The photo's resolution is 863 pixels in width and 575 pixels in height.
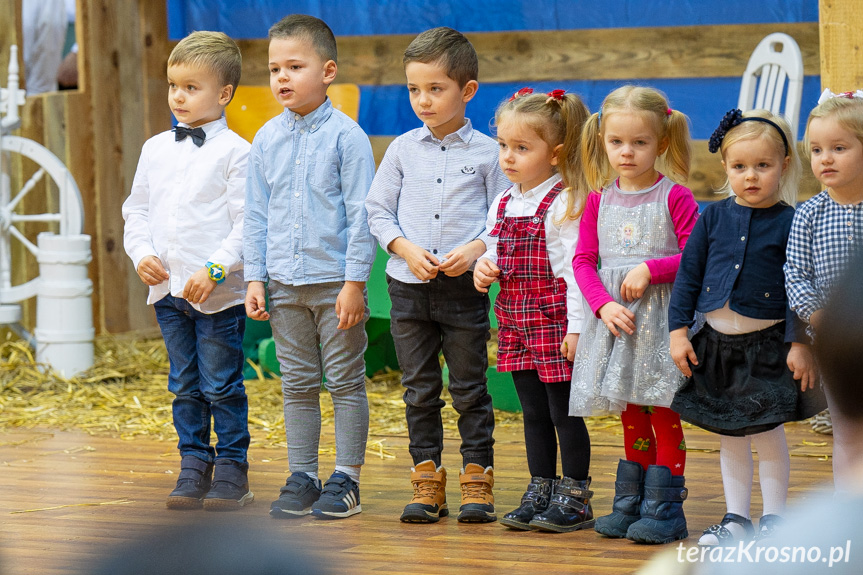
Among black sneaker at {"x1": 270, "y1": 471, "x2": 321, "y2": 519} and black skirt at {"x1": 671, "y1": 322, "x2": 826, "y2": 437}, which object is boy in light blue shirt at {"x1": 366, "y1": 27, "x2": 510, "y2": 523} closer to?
black sneaker at {"x1": 270, "y1": 471, "x2": 321, "y2": 519}

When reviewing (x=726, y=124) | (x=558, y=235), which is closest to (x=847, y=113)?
(x=726, y=124)

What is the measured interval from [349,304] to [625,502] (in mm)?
961

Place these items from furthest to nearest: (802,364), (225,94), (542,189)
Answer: (225,94), (542,189), (802,364)

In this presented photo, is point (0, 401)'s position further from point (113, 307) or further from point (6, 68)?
point (6, 68)

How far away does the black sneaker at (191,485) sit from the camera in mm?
3416

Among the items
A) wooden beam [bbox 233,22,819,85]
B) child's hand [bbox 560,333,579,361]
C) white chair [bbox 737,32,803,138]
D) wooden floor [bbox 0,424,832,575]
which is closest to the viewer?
wooden floor [bbox 0,424,832,575]

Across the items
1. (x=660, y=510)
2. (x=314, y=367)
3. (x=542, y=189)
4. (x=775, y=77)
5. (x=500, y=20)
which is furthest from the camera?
(x=500, y=20)

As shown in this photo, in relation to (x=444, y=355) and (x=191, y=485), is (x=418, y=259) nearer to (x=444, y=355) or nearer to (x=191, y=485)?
(x=444, y=355)

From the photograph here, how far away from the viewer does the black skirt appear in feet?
8.82

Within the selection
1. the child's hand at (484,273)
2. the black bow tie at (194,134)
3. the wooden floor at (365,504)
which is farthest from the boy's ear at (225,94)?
the wooden floor at (365,504)

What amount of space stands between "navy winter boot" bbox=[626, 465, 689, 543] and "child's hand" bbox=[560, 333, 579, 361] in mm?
368

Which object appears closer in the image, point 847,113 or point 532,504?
point 847,113

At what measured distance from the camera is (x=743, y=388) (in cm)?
274

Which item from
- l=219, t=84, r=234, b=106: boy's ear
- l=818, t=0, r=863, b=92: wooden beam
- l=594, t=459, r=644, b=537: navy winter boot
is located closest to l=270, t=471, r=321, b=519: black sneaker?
l=594, t=459, r=644, b=537: navy winter boot
